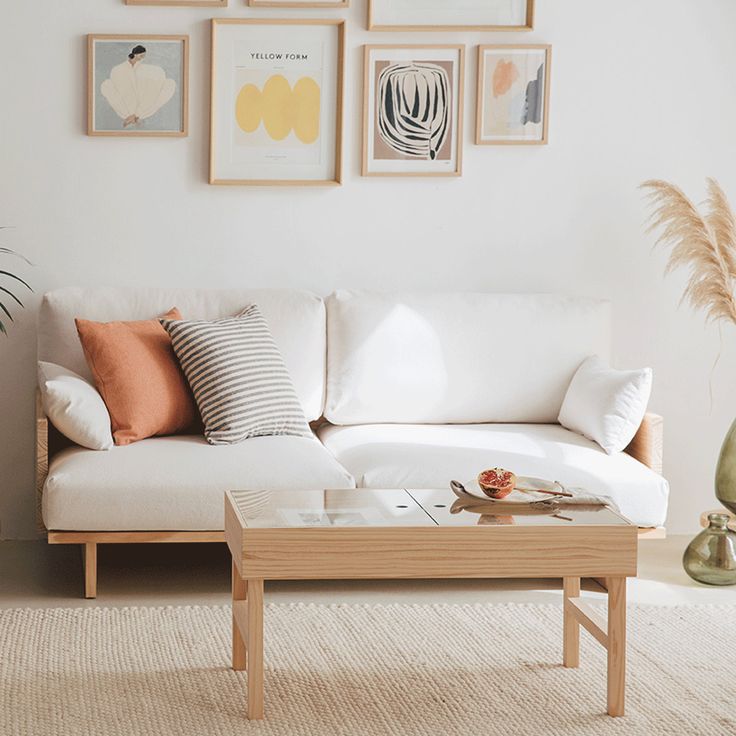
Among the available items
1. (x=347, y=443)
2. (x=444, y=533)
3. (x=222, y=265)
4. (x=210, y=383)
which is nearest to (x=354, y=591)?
(x=347, y=443)

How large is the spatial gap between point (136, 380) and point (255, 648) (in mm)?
1344

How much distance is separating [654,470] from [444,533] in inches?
56.9

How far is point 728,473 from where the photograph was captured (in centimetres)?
377

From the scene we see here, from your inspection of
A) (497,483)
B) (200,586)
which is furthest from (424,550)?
(200,586)

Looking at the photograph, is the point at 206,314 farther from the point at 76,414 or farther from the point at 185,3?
the point at 185,3

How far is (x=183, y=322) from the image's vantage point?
3.69 m

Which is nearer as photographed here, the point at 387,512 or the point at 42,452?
the point at 387,512

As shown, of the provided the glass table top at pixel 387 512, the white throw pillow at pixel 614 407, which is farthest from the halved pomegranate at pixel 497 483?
the white throw pillow at pixel 614 407

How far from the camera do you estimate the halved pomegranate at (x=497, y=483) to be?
2.68 metres

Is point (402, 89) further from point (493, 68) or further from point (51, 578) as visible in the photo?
point (51, 578)

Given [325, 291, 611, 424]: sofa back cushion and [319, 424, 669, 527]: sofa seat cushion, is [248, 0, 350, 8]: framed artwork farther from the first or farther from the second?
[319, 424, 669, 527]: sofa seat cushion

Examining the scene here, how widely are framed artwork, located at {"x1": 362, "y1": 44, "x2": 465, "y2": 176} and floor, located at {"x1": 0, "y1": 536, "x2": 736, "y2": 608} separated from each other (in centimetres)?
157

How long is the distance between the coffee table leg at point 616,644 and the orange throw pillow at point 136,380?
1.65m

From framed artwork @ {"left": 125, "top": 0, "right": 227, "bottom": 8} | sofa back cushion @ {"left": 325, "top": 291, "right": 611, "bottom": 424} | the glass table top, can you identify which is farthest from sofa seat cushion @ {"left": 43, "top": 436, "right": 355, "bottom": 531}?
framed artwork @ {"left": 125, "top": 0, "right": 227, "bottom": 8}
